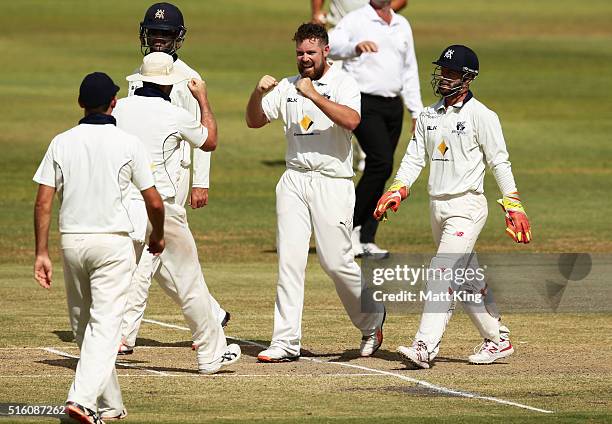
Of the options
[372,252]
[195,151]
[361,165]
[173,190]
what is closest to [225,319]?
[195,151]

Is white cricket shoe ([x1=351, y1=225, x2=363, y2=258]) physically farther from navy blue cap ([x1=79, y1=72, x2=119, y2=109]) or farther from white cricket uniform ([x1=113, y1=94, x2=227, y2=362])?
navy blue cap ([x1=79, y1=72, x2=119, y2=109])

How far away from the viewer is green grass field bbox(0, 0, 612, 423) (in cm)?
1005

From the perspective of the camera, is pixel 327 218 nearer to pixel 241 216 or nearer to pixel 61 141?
pixel 61 141

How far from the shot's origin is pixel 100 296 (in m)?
9.06

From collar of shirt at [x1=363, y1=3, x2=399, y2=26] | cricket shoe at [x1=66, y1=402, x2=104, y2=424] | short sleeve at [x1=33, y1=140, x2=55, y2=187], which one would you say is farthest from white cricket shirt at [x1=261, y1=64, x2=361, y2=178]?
collar of shirt at [x1=363, y1=3, x2=399, y2=26]

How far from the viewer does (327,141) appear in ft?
38.2

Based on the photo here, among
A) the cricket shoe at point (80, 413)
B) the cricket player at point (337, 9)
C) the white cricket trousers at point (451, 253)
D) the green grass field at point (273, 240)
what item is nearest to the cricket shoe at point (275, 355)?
the green grass field at point (273, 240)

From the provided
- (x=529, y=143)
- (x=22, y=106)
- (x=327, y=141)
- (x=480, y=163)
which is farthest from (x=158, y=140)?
(x=22, y=106)

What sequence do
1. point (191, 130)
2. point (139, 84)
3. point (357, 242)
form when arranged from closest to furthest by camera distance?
point (191, 130) → point (139, 84) → point (357, 242)

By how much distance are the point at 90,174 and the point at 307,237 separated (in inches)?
112

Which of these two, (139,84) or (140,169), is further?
(139,84)

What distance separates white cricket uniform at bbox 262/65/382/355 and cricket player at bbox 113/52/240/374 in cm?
80

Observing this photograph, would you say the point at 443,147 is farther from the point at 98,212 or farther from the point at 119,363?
the point at 98,212

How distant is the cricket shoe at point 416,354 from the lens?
10.9m
